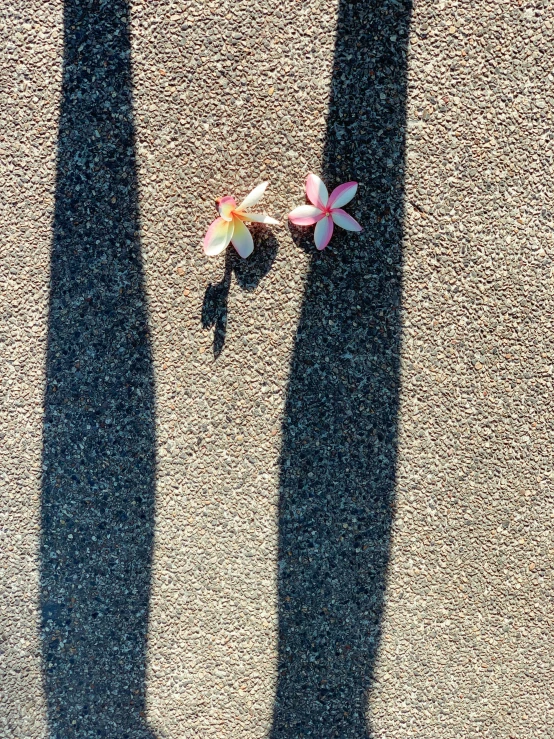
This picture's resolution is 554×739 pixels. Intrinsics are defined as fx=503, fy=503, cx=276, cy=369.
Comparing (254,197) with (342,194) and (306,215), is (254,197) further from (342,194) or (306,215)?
(342,194)

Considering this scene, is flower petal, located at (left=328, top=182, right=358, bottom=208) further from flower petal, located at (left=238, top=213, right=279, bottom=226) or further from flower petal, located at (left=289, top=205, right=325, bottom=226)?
flower petal, located at (left=238, top=213, right=279, bottom=226)

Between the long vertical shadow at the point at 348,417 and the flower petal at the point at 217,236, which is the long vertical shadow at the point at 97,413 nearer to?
the flower petal at the point at 217,236

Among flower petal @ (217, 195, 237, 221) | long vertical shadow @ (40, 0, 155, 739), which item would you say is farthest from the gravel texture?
flower petal @ (217, 195, 237, 221)

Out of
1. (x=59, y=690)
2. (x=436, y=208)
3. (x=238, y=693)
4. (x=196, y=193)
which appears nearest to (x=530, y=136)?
(x=436, y=208)

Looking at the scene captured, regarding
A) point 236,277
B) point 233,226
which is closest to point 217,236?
point 233,226

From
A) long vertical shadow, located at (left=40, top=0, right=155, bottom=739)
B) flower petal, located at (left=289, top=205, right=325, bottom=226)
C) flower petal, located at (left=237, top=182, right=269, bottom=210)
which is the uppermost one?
flower petal, located at (left=237, top=182, right=269, bottom=210)

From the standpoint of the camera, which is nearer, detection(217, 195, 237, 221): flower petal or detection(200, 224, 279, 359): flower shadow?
detection(217, 195, 237, 221): flower petal

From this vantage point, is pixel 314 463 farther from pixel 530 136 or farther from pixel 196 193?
pixel 530 136
